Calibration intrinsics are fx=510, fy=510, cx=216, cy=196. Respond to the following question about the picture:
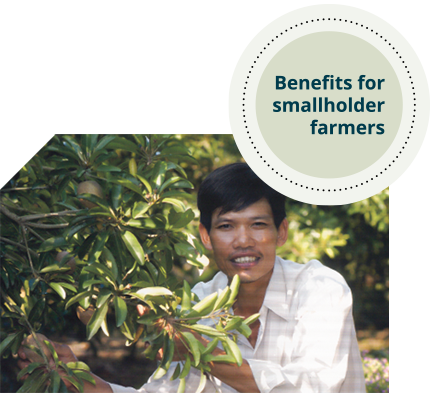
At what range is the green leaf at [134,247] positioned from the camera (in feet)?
6.02

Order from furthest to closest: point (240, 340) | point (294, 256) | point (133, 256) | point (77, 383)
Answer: point (294, 256) → point (240, 340) → point (77, 383) → point (133, 256)

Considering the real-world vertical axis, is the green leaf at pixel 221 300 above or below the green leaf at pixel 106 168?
below

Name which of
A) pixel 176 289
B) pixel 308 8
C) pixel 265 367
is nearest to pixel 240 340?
pixel 265 367

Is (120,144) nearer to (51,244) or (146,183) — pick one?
(146,183)

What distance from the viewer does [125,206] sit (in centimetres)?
194

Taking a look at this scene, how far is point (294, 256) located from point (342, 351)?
0.46 meters

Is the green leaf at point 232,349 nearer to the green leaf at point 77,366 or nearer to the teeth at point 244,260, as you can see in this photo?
the teeth at point 244,260

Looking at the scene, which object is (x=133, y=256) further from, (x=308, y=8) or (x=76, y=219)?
(x=308, y=8)

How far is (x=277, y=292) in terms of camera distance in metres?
2.23

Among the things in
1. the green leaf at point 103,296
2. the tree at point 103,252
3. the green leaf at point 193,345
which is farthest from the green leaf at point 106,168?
the green leaf at point 193,345

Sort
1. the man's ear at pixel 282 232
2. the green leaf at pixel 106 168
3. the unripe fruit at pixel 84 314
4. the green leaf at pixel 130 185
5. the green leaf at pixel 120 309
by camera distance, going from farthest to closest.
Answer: the man's ear at pixel 282 232, the unripe fruit at pixel 84 314, the green leaf at pixel 106 168, the green leaf at pixel 130 185, the green leaf at pixel 120 309

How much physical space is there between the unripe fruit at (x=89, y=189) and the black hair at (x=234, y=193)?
46cm

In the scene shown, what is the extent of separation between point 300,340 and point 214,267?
1.55 ft

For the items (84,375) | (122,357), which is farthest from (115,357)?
(84,375)
